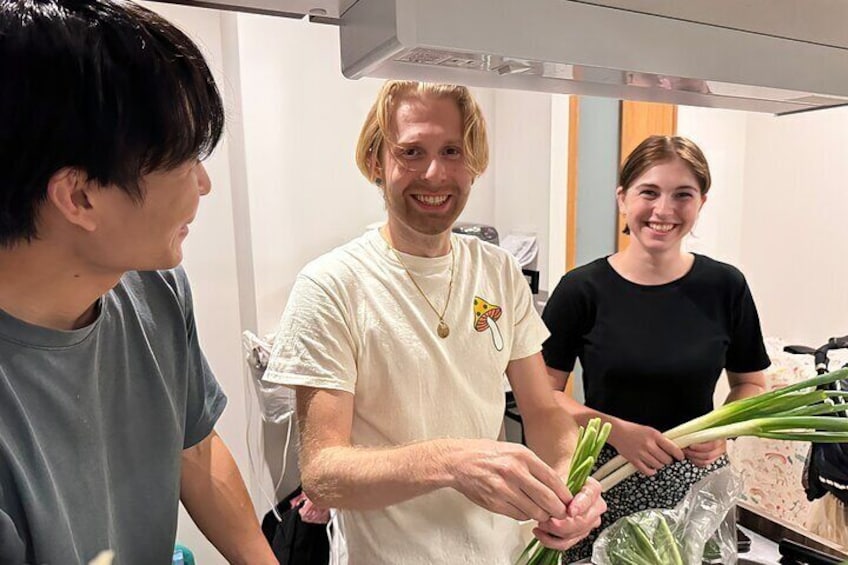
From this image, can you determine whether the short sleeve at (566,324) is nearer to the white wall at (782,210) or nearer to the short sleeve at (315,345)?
the short sleeve at (315,345)

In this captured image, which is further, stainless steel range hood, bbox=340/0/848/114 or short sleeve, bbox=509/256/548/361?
short sleeve, bbox=509/256/548/361

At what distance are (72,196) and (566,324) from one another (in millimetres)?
1108

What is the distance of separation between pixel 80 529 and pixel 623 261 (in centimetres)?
122

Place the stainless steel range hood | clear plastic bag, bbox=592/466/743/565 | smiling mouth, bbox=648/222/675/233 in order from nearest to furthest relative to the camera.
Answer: the stainless steel range hood < clear plastic bag, bbox=592/466/743/565 < smiling mouth, bbox=648/222/675/233

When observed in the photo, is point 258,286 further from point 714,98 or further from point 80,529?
point 714,98

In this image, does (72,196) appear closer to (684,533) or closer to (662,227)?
(684,533)

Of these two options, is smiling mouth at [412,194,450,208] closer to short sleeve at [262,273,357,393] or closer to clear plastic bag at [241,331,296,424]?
short sleeve at [262,273,357,393]

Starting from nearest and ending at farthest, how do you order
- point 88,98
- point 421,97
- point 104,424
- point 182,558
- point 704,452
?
point 88,98 < point 104,424 < point 421,97 < point 704,452 < point 182,558

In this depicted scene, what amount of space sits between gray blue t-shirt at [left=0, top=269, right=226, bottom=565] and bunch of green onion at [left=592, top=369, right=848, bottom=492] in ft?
2.07

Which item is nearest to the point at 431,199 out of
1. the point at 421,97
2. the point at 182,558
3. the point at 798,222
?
the point at 421,97

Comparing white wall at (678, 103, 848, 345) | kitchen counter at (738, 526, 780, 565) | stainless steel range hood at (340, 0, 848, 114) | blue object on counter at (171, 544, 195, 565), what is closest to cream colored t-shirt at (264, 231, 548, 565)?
kitchen counter at (738, 526, 780, 565)

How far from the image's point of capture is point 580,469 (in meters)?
0.84

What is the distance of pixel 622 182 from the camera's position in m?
1.55

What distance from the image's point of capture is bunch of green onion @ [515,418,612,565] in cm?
84
